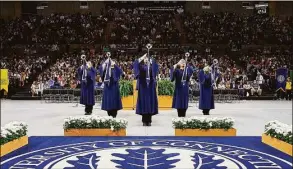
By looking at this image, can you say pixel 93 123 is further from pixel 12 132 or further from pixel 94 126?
pixel 12 132

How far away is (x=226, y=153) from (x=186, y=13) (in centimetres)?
2769

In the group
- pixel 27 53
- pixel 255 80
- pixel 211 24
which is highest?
pixel 211 24

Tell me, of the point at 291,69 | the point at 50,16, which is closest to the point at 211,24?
the point at 291,69

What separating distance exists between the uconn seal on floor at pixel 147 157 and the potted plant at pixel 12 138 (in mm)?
428

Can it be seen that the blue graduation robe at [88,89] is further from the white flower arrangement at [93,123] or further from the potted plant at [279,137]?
the potted plant at [279,137]

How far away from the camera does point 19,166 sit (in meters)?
7.14

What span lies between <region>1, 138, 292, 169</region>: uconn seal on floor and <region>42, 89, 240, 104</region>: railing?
11569 mm

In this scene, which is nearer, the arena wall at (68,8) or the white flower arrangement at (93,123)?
the white flower arrangement at (93,123)

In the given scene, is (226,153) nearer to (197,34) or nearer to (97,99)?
(97,99)

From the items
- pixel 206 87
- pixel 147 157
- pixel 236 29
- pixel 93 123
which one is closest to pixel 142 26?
pixel 236 29

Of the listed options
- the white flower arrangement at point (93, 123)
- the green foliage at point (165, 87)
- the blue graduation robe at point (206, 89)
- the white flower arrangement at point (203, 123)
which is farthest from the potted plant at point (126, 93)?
the white flower arrangement at point (203, 123)

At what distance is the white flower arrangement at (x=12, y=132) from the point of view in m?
8.33

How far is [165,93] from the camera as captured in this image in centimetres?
1661

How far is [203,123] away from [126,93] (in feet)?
21.6
